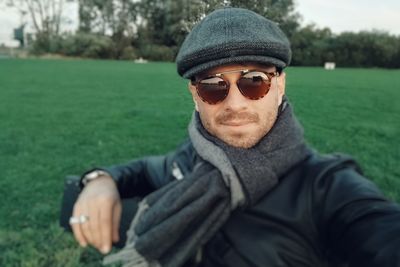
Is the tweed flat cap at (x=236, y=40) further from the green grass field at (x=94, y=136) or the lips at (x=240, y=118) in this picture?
the green grass field at (x=94, y=136)

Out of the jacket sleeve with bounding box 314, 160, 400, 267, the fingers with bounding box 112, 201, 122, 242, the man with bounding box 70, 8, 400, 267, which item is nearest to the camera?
the jacket sleeve with bounding box 314, 160, 400, 267

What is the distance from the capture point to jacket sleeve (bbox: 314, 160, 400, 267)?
4.35 feet

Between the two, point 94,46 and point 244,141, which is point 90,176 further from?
point 94,46

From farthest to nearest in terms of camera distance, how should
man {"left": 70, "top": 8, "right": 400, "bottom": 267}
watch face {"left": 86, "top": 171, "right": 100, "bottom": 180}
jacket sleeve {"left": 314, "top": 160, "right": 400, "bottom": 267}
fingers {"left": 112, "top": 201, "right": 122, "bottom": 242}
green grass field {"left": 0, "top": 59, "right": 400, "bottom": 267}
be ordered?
green grass field {"left": 0, "top": 59, "right": 400, "bottom": 267} < watch face {"left": 86, "top": 171, "right": 100, "bottom": 180} < fingers {"left": 112, "top": 201, "right": 122, "bottom": 242} < man {"left": 70, "top": 8, "right": 400, "bottom": 267} < jacket sleeve {"left": 314, "top": 160, "right": 400, "bottom": 267}

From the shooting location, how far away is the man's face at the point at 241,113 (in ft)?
5.60

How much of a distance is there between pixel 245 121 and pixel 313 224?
40cm

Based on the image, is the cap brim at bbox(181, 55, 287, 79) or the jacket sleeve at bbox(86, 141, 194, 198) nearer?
the cap brim at bbox(181, 55, 287, 79)

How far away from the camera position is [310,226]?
1641 mm

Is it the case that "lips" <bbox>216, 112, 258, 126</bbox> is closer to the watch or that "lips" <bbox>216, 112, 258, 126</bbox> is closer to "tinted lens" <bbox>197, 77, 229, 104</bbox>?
"tinted lens" <bbox>197, 77, 229, 104</bbox>

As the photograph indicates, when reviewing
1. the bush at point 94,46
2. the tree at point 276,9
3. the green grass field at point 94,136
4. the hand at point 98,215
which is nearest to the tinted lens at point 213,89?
the tree at point 276,9

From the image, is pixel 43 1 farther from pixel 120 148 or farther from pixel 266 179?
pixel 266 179

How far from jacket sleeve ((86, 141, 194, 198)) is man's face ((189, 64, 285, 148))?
389mm

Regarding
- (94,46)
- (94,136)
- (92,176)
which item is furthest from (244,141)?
(94,136)

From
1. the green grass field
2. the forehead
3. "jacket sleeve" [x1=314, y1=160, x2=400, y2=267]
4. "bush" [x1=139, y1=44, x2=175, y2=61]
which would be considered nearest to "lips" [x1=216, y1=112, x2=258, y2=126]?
the forehead
